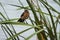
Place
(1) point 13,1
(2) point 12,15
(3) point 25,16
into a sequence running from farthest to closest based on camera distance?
(1) point 13,1, (2) point 12,15, (3) point 25,16

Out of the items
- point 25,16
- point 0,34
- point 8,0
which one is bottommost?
point 0,34

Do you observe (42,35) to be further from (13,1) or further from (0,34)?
(13,1)

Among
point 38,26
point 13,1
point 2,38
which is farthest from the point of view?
point 13,1

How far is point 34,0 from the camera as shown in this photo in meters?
0.63

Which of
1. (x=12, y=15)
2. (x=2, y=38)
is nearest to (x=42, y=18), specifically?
(x=2, y=38)

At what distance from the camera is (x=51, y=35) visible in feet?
1.82

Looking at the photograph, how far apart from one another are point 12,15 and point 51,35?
2054 millimetres

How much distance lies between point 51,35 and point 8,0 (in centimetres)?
252

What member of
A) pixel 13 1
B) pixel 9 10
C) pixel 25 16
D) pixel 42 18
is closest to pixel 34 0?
Answer: pixel 42 18

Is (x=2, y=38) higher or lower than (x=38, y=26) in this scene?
lower

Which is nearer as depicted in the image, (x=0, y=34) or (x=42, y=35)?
(x=42, y=35)

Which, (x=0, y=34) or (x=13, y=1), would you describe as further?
(x=13, y=1)

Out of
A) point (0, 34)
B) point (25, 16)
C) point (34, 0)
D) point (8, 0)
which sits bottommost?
point (0, 34)

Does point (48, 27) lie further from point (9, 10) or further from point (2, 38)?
A: point (9, 10)
